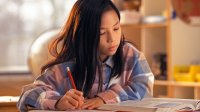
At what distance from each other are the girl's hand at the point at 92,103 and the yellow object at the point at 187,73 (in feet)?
7.72

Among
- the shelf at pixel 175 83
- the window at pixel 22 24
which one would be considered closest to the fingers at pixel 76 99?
the shelf at pixel 175 83

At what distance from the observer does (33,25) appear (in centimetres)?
Result: 458

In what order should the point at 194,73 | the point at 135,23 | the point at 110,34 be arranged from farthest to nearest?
the point at 135,23, the point at 194,73, the point at 110,34

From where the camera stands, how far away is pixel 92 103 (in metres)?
1.46

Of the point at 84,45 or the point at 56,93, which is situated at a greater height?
the point at 84,45

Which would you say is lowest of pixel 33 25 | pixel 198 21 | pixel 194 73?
pixel 194 73

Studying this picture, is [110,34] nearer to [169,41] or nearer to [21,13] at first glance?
[169,41]

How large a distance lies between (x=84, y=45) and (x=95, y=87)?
0.46 feet

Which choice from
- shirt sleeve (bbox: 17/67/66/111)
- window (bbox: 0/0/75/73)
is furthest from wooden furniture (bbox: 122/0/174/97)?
shirt sleeve (bbox: 17/67/66/111)

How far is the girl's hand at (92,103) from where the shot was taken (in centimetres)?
145

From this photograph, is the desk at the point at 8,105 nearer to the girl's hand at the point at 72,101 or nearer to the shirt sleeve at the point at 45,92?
the shirt sleeve at the point at 45,92

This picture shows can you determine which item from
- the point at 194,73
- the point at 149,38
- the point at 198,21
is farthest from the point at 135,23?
the point at 198,21

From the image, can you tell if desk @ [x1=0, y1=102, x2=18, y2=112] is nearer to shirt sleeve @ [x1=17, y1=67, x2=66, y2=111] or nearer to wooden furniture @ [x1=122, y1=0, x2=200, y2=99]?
shirt sleeve @ [x1=17, y1=67, x2=66, y2=111]

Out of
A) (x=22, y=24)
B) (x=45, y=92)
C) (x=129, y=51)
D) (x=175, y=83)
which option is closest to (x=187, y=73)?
(x=175, y=83)
